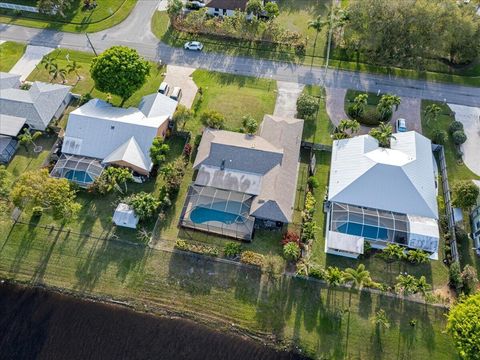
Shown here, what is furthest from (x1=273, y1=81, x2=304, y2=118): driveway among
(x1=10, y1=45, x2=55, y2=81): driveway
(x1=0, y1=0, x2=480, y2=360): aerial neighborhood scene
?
(x1=10, y1=45, x2=55, y2=81): driveway

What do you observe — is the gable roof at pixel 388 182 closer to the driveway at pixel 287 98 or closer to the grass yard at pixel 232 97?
the driveway at pixel 287 98

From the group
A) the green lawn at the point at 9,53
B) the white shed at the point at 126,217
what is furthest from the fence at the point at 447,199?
the green lawn at the point at 9,53

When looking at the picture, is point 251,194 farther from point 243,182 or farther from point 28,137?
point 28,137

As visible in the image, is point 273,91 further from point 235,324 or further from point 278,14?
point 235,324

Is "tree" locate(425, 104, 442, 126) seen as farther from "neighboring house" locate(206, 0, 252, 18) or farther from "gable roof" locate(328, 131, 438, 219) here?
"neighboring house" locate(206, 0, 252, 18)

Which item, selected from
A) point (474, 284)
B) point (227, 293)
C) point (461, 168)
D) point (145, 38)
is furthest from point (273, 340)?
point (145, 38)

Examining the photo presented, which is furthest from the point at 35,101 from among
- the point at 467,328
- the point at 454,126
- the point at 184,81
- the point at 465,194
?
the point at 454,126
